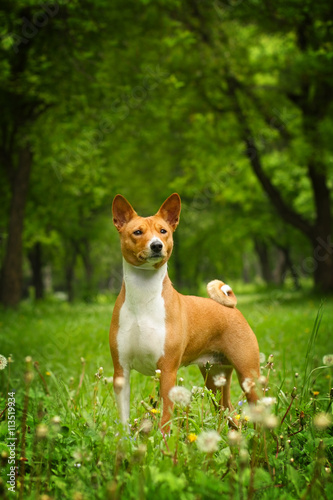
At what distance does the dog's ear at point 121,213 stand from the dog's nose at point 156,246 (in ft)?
1.27

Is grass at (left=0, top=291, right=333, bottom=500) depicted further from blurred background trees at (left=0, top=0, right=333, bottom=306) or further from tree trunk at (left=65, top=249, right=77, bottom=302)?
tree trunk at (left=65, top=249, right=77, bottom=302)

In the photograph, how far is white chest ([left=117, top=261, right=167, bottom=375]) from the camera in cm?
319

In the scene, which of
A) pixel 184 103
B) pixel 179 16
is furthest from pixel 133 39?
pixel 184 103

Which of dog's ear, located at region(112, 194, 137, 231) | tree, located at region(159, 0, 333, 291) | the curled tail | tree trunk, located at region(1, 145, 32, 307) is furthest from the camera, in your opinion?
tree trunk, located at region(1, 145, 32, 307)

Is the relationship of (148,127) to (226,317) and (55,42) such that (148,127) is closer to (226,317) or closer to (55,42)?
(55,42)

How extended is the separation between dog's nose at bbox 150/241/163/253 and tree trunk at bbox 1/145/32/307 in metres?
10.8

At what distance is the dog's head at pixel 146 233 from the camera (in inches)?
121

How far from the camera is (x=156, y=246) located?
3.05m

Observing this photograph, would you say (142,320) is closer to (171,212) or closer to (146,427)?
(171,212)

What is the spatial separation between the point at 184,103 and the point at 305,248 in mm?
14730

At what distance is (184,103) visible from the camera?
13.2 metres

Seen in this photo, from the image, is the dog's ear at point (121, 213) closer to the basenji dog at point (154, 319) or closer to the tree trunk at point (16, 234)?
the basenji dog at point (154, 319)

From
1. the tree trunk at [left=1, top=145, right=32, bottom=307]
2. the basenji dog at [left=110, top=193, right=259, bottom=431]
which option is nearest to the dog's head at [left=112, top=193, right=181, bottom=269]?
the basenji dog at [left=110, top=193, right=259, bottom=431]

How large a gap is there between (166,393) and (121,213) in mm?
1274
